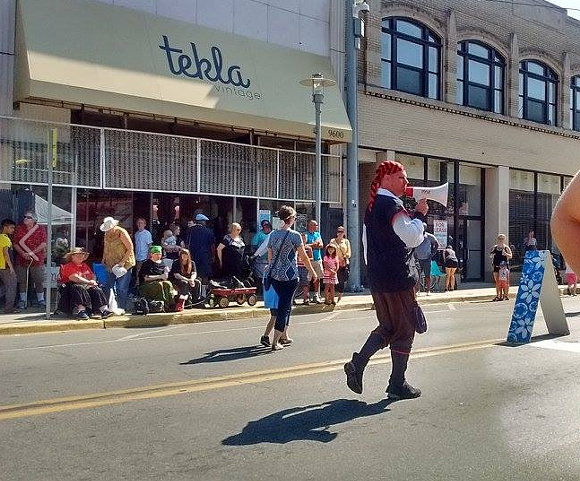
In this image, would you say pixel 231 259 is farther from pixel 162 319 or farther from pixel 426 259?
pixel 426 259

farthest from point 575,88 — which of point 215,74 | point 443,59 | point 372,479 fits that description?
point 372,479

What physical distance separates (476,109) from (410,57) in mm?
3259

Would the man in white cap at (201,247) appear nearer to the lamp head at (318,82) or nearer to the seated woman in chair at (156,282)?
the seated woman in chair at (156,282)

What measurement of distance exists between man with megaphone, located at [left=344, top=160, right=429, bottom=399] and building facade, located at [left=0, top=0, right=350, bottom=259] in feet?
25.1

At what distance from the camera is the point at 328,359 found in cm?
845

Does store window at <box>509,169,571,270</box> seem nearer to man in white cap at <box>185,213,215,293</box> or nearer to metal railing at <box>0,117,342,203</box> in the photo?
metal railing at <box>0,117,342,203</box>

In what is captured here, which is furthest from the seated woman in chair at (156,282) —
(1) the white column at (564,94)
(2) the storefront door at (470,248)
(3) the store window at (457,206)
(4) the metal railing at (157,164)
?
(1) the white column at (564,94)

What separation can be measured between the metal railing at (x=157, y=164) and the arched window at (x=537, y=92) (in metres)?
10.4

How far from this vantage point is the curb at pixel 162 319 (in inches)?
447

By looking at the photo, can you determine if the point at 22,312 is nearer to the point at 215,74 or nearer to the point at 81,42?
the point at 81,42

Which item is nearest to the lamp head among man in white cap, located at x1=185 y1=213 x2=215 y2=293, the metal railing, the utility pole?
the metal railing

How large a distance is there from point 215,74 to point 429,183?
894 cm

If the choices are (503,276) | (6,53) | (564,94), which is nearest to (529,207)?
(564,94)

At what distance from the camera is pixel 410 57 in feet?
72.2
